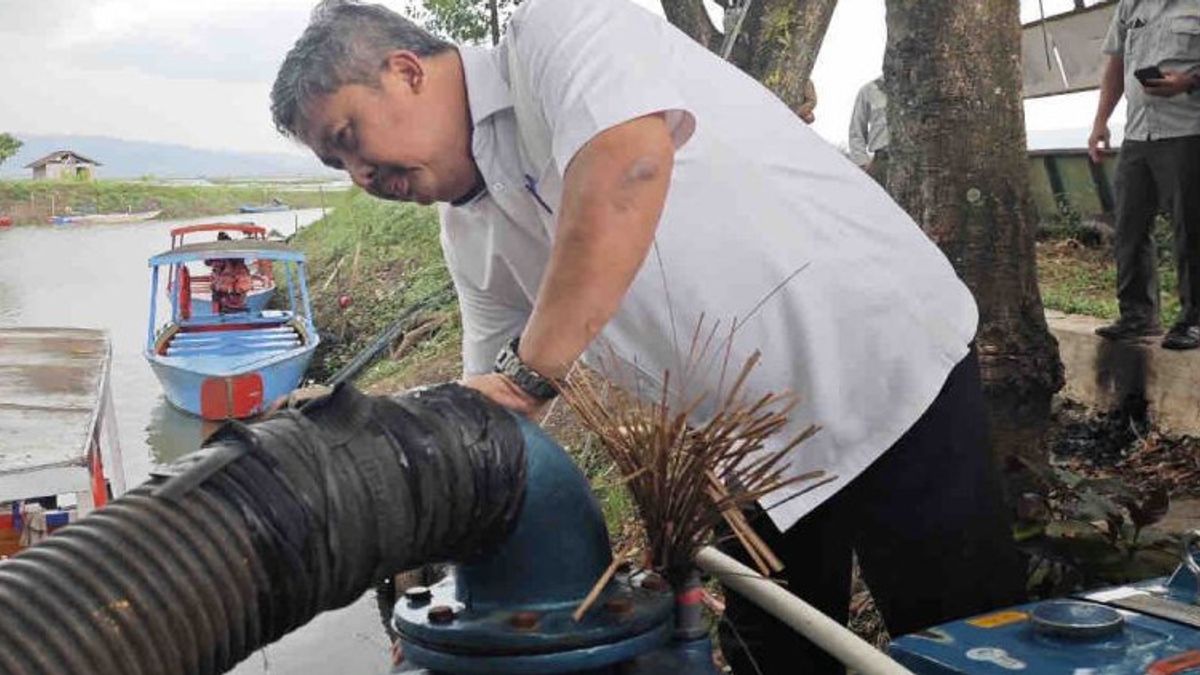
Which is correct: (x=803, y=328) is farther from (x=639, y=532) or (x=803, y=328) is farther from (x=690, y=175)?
(x=639, y=532)

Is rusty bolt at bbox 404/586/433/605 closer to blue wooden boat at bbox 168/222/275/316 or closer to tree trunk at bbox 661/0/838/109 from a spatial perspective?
tree trunk at bbox 661/0/838/109

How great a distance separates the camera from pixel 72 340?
870 cm

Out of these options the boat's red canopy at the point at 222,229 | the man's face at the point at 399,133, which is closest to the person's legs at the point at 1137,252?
the man's face at the point at 399,133

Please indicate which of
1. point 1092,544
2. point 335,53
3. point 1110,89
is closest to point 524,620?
point 335,53

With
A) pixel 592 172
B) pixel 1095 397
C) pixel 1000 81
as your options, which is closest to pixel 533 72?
pixel 592 172

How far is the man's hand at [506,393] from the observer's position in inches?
60.7

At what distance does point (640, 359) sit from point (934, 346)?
1.53 ft

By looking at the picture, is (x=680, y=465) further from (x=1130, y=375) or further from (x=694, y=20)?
(x=1130, y=375)

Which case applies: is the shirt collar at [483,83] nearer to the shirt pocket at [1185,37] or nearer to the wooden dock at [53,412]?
the wooden dock at [53,412]

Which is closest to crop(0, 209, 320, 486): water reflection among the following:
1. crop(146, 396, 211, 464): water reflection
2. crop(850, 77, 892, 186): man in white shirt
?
crop(146, 396, 211, 464): water reflection

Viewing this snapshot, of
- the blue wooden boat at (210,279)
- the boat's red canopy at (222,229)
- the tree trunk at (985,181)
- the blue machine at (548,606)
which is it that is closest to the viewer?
the blue machine at (548,606)

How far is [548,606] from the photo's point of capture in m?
1.44

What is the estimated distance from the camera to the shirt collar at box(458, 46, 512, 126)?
74.9 inches

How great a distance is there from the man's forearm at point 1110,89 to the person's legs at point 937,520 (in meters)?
4.21
